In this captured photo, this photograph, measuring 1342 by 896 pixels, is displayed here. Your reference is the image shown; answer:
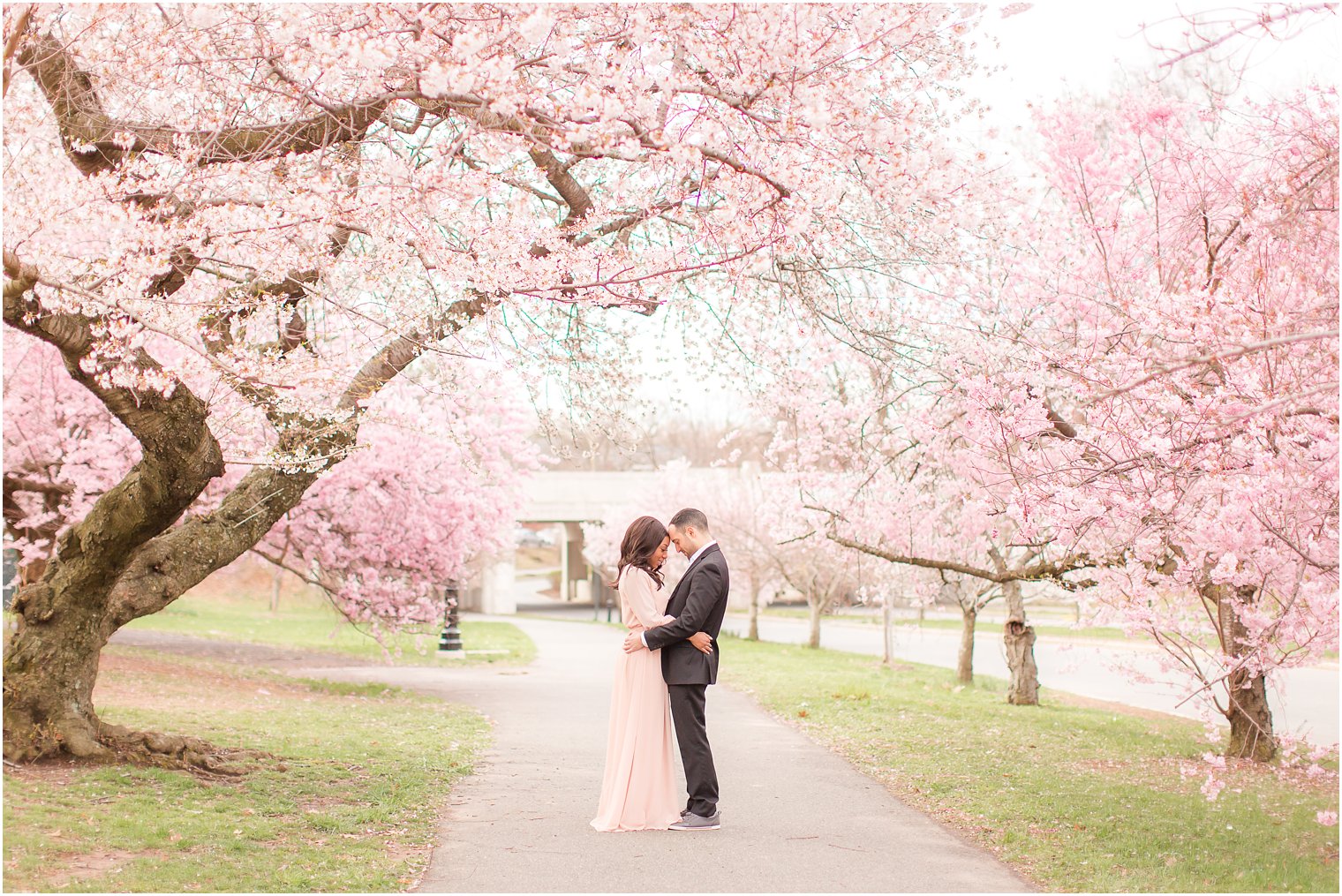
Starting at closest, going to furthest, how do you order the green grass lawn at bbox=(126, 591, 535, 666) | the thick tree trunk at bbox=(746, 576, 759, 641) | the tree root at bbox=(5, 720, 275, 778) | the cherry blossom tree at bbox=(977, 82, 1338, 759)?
1. the cherry blossom tree at bbox=(977, 82, 1338, 759)
2. the tree root at bbox=(5, 720, 275, 778)
3. the green grass lawn at bbox=(126, 591, 535, 666)
4. the thick tree trunk at bbox=(746, 576, 759, 641)

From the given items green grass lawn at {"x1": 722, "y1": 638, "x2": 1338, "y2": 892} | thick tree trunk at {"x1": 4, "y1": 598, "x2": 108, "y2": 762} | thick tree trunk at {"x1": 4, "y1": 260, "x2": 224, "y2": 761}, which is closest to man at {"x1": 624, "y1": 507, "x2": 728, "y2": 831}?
green grass lawn at {"x1": 722, "y1": 638, "x2": 1338, "y2": 892}

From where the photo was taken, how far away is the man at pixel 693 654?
6.80 m

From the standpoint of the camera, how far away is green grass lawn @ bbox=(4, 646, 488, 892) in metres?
5.53

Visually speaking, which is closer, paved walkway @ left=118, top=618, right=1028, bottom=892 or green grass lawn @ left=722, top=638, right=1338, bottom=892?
paved walkway @ left=118, top=618, right=1028, bottom=892

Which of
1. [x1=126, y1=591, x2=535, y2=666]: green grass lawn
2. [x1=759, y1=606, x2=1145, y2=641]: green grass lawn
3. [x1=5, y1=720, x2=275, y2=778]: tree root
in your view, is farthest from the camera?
[x1=759, y1=606, x2=1145, y2=641]: green grass lawn

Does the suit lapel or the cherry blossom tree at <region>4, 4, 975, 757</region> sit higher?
the cherry blossom tree at <region>4, 4, 975, 757</region>

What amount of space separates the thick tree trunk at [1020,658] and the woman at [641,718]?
11.1 meters

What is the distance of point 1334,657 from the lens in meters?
26.8

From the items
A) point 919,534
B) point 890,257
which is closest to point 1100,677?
point 919,534

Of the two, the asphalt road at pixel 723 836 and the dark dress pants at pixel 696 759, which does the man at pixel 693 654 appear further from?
the asphalt road at pixel 723 836

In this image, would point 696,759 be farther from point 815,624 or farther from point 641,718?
point 815,624

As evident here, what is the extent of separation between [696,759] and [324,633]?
27.1 metres

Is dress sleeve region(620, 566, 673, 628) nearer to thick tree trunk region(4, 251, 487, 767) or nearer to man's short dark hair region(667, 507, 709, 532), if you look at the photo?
man's short dark hair region(667, 507, 709, 532)

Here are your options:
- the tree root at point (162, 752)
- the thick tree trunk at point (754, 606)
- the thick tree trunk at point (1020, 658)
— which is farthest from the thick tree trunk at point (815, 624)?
the tree root at point (162, 752)
